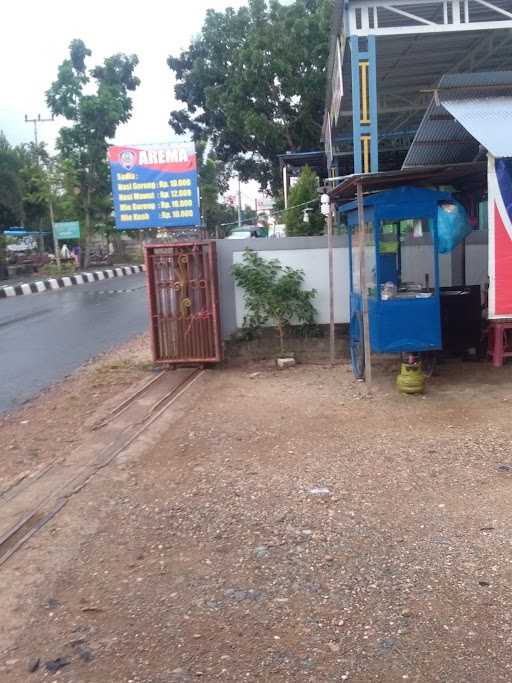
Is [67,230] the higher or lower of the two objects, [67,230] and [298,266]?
the higher

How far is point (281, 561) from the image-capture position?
342 centimetres

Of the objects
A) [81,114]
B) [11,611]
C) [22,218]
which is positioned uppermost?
[81,114]

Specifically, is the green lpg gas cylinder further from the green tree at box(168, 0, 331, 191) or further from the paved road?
the green tree at box(168, 0, 331, 191)

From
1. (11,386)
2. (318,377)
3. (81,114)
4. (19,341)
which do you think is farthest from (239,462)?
(81,114)

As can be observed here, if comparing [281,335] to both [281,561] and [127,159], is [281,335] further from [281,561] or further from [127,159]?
[127,159]

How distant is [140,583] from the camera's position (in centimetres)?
329

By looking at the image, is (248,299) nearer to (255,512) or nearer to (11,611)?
(255,512)

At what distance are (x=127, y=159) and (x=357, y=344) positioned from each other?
6394mm

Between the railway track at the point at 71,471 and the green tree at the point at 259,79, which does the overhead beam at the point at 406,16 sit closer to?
the railway track at the point at 71,471

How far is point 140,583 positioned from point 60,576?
1.46 feet

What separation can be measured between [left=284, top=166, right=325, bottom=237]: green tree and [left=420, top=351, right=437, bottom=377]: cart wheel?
8.20 meters

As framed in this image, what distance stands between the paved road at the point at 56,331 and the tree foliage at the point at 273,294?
8.93 ft

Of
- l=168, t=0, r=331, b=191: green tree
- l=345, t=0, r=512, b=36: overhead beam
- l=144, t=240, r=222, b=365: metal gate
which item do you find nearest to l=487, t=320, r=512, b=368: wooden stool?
l=144, t=240, r=222, b=365: metal gate

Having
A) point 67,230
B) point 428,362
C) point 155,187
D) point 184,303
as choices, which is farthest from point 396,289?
point 67,230
